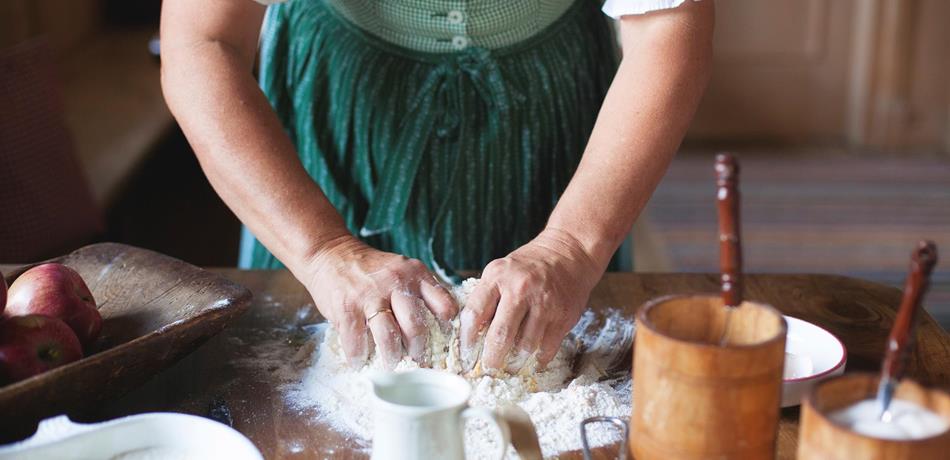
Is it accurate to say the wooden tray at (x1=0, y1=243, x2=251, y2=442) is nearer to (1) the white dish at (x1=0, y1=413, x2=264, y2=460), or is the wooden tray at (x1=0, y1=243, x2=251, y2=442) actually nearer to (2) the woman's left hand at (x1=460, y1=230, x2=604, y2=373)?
(1) the white dish at (x1=0, y1=413, x2=264, y2=460)

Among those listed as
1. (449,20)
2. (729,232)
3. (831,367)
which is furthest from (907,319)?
(449,20)

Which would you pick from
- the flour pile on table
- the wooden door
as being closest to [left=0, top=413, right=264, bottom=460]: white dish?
the flour pile on table

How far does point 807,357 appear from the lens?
105 centimetres

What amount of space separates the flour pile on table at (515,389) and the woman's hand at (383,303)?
0.05ft

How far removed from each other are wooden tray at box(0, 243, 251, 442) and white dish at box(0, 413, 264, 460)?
38mm

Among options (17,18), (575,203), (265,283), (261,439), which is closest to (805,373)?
(575,203)

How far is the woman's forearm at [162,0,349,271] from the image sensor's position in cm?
111

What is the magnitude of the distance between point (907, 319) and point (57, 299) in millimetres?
731

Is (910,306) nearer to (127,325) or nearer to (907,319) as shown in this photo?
(907,319)

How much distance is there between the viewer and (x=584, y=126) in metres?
1.46

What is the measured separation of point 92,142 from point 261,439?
2116mm

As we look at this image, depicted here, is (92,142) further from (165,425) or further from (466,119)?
(165,425)

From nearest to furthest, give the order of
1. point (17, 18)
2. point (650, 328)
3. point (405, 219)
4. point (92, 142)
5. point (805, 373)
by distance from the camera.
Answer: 1. point (650, 328)
2. point (805, 373)
3. point (405, 219)
4. point (92, 142)
5. point (17, 18)

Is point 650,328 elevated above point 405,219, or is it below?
above
